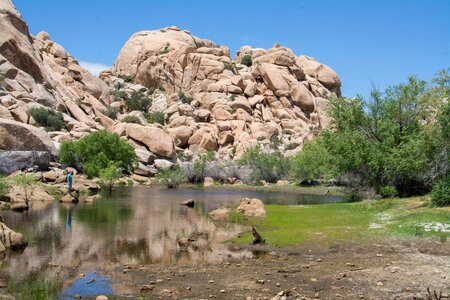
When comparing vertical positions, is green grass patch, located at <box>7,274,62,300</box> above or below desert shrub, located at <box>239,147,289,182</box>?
below

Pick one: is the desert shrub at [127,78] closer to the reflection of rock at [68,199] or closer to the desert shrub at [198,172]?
the desert shrub at [198,172]

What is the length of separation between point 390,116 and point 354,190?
7170mm

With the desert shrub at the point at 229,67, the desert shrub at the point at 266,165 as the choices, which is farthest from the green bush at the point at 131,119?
the desert shrub at the point at 229,67

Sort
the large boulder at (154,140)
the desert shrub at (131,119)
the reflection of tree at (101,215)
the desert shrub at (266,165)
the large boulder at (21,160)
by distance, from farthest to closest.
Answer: the desert shrub at (131,119)
the large boulder at (154,140)
the desert shrub at (266,165)
the large boulder at (21,160)
the reflection of tree at (101,215)

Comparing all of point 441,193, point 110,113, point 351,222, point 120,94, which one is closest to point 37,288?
point 351,222

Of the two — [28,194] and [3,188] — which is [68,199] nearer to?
[28,194]

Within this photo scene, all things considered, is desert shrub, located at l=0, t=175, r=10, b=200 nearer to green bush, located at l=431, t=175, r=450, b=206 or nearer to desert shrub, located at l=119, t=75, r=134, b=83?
green bush, located at l=431, t=175, r=450, b=206

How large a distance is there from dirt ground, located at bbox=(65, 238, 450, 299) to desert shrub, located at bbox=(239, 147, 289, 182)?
61.0 metres

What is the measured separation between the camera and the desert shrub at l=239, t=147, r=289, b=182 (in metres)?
82.4

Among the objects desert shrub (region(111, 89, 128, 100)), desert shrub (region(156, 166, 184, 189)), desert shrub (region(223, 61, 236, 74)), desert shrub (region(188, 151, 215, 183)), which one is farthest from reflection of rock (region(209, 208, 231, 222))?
desert shrub (region(223, 61, 236, 74))

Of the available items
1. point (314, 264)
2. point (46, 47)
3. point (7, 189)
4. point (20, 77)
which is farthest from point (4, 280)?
point (46, 47)

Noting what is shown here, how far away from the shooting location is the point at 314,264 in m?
18.2

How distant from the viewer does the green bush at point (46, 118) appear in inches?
3132

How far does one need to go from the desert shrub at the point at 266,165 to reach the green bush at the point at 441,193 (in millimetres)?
51812
